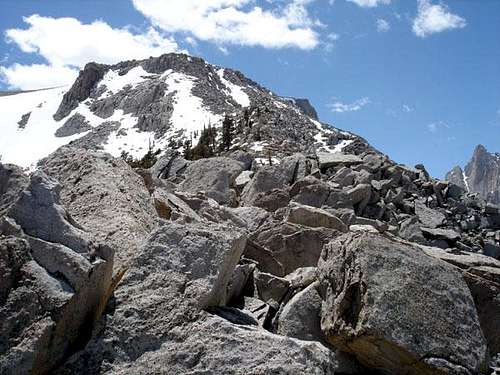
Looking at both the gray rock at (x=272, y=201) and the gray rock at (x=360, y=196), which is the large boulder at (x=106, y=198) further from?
the gray rock at (x=360, y=196)

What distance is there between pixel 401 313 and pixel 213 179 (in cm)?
1675

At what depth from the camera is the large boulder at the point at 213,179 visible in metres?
Result: 21.6

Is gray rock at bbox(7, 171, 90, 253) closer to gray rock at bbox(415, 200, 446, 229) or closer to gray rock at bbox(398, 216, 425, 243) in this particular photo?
gray rock at bbox(398, 216, 425, 243)

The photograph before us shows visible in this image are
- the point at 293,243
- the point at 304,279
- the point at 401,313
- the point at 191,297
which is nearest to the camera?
the point at 191,297

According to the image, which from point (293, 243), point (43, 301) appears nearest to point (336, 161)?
point (293, 243)

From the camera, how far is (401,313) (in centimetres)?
623

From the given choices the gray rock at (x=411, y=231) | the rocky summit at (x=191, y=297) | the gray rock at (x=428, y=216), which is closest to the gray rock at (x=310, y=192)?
the gray rock at (x=411, y=231)

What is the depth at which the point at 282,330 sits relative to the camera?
7.24 meters

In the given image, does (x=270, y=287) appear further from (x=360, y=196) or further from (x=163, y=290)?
(x=360, y=196)

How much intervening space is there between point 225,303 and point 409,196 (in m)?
22.6

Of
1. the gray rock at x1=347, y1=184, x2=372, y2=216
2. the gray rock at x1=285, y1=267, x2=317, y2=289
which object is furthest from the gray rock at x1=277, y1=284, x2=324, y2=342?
the gray rock at x1=347, y1=184, x2=372, y2=216

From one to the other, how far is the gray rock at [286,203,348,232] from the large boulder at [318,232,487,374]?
6.62m

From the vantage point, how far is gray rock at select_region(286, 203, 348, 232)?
1391cm

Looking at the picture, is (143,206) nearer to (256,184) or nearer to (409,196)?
(256,184)
